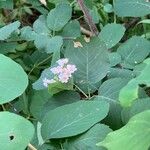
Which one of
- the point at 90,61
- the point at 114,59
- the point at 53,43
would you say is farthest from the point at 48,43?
the point at 90,61

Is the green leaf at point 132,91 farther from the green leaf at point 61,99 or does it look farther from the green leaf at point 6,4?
the green leaf at point 6,4

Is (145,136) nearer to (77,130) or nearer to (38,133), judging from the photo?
(77,130)

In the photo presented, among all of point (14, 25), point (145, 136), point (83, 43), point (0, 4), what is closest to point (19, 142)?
point (145, 136)

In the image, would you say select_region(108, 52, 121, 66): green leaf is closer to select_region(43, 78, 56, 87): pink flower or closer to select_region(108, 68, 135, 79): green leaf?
select_region(108, 68, 135, 79): green leaf

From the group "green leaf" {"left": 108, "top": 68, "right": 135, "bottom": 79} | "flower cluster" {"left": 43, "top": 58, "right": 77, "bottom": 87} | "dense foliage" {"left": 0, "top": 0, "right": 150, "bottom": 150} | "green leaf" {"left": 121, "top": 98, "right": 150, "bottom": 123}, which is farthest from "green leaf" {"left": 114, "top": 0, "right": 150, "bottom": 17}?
"green leaf" {"left": 121, "top": 98, "right": 150, "bottom": 123}

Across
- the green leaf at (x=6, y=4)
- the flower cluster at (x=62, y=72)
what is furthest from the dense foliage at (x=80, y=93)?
the green leaf at (x=6, y=4)

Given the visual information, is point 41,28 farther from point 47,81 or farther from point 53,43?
point 47,81

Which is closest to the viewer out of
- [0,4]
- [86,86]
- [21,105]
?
[86,86]
